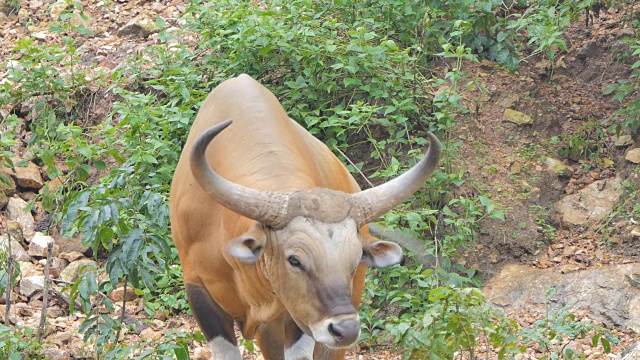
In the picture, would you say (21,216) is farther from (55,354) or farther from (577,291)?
(577,291)

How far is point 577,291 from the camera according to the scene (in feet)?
25.8

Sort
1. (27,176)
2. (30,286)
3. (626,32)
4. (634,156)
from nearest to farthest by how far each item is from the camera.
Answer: (30,286), (634,156), (27,176), (626,32)

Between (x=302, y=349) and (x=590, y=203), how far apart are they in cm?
366

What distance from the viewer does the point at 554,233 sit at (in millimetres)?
8641

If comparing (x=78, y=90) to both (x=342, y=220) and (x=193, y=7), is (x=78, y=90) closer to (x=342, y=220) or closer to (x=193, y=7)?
(x=193, y=7)

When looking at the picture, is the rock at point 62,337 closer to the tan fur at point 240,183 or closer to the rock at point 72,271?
the rock at point 72,271

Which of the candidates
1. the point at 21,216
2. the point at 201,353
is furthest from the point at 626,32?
the point at 21,216

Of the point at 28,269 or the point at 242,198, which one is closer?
the point at 242,198

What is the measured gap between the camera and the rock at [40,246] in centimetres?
866

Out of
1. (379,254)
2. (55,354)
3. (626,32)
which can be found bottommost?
(55,354)

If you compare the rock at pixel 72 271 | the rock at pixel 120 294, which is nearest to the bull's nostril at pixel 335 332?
the rock at pixel 120 294

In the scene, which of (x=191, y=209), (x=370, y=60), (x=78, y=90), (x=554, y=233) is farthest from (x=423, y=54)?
(x=191, y=209)

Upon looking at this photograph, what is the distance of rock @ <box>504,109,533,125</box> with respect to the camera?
30.7 feet

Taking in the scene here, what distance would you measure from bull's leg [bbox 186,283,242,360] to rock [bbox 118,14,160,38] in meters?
5.34
